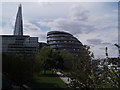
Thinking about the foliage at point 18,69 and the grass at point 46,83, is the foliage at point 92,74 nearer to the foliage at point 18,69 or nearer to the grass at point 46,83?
the foliage at point 18,69

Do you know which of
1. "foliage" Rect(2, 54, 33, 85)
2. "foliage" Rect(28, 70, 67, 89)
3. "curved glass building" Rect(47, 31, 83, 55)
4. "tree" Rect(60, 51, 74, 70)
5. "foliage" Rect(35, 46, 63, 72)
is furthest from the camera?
"curved glass building" Rect(47, 31, 83, 55)

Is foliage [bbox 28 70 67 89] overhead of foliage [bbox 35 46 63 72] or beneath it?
beneath

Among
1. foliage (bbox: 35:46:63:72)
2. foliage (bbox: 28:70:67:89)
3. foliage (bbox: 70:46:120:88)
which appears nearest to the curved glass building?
foliage (bbox: 35:46:63:72)

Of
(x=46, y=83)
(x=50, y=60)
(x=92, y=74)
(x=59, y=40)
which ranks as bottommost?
(x=46, y=83)

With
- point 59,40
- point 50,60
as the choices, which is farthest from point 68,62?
point 59,40

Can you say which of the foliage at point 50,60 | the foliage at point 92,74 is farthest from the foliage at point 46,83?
the foliage at point 50,60

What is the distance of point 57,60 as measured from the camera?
31484 mm

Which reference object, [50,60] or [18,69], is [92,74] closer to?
[18,69]

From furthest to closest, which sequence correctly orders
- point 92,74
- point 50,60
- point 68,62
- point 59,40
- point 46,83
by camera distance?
point 59,40, point 50,60, point 46,83, point 68,62, point 92,74

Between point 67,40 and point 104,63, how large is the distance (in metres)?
64.0

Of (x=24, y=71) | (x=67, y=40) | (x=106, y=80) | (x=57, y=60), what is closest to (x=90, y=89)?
(x=106, y=80)

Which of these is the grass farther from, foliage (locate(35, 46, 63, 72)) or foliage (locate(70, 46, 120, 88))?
foliage (locate(35, 46, 63, 72))

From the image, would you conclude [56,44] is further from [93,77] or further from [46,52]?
[93,77]

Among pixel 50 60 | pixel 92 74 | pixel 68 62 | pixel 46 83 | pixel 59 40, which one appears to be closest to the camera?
pixel 92 74
